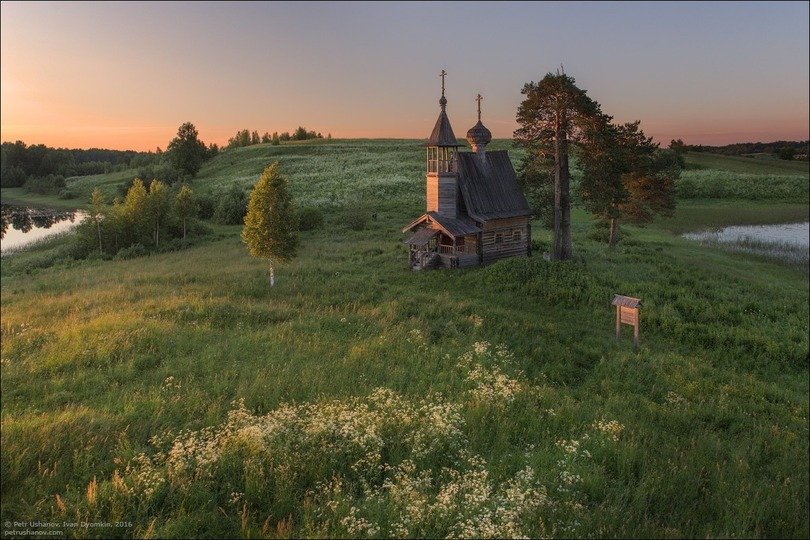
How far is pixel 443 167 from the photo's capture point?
3006cm

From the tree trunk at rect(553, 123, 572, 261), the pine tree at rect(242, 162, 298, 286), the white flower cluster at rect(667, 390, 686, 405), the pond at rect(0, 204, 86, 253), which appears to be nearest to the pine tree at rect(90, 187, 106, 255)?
the pond at rect(0, 204, 86, 253)

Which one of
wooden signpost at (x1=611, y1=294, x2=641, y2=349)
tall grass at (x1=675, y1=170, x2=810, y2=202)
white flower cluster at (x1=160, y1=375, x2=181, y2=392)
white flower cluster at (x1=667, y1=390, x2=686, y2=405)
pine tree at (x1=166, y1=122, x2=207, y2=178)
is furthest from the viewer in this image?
tall grass at (x1=675, y1=170, x2=810, y2=202)

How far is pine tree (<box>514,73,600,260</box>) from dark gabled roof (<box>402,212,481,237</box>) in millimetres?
5060

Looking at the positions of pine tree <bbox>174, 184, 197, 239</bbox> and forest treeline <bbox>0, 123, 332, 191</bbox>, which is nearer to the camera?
forest treeline <bbox>0, 123, 332, 191</bbox>

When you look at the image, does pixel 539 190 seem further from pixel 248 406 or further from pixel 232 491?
pixel 232 491

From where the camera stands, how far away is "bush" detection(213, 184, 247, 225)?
4944 cm

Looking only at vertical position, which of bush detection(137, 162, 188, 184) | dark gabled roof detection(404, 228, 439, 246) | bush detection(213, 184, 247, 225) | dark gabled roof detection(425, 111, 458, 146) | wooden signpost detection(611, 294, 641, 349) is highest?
bush detection(137, 162, 188, 184)

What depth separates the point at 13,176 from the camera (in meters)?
18.1

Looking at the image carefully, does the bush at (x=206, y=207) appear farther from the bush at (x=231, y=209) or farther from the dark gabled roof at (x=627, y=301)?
the dark gabled roof at (x=627, y=301)

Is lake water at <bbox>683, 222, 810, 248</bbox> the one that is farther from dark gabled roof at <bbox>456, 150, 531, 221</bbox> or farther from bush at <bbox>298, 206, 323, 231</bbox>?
bush at <bbox>298, 206, 323, 231</bbox>

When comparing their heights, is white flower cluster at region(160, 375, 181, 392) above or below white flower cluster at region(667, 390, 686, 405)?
above

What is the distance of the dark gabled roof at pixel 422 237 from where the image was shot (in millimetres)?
28312

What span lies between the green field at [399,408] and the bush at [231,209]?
2663 cm

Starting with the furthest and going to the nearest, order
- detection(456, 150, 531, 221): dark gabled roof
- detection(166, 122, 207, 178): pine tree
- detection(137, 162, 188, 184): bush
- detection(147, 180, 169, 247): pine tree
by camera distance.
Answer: detection(166, 122, 207, 178): pine tree, detection(137, 162, 188, 184): bush, detection(147, 180, 169, 247): pine tree, detection(456, 150, 531, 221): dark gabled roof
